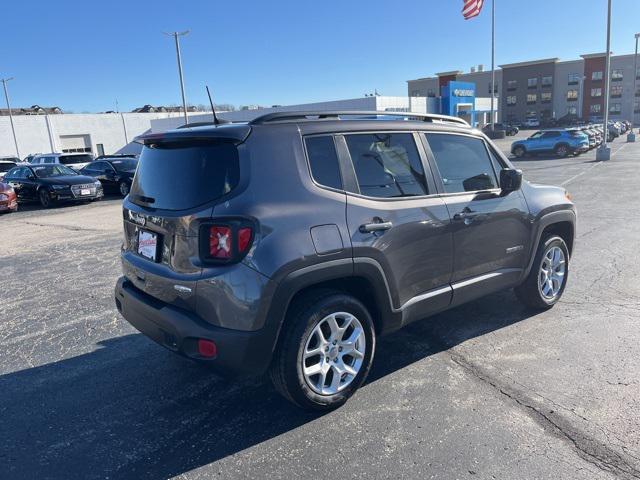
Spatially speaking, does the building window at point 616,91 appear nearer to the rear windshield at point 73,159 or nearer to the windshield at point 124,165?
the rear windshield at point 73,159

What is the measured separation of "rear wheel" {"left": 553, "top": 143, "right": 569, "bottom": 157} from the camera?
27386 millimetres

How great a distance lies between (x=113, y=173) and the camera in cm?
1881

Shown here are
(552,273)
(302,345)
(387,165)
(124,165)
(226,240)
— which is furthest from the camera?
(124,165)

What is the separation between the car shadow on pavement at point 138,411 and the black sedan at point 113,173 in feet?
51.3

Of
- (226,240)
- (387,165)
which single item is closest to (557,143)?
(387,165)

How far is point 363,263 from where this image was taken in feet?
10.5

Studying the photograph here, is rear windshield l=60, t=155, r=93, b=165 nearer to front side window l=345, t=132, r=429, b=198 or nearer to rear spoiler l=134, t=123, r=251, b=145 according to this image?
rear spoiler l=134, t=123, r=251, b=145

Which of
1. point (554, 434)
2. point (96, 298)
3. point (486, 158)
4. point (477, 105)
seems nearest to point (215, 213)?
point (554, 434)

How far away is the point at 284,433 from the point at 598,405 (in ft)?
6.74

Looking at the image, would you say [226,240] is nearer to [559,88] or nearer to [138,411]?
[138,411]

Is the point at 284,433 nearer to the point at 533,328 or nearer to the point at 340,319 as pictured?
the point at 340,319

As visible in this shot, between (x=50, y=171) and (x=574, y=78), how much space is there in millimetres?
94532

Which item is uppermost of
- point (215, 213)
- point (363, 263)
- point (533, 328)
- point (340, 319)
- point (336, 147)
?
point (336, 147)

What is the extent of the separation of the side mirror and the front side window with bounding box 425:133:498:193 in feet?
0.40
